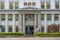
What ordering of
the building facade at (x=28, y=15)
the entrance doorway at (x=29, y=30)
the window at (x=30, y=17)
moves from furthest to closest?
the window at (x=30, y=17) → the entrance doorway at (x=29, y=30) → the building facade at (x=28, y=15)

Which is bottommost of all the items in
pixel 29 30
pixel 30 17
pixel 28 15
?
pixel 29 30

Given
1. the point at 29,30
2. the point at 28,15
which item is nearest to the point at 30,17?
the point at 28,15

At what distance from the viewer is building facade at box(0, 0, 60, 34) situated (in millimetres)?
68250

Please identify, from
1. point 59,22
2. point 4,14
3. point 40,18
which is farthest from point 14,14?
point 59,22

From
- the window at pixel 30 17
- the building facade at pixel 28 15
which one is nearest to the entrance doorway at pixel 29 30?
the building facade at pixel 28 15

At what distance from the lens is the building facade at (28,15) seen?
6825 centimetres

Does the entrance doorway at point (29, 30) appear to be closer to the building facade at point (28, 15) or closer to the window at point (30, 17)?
the building facade at point (28, 15)

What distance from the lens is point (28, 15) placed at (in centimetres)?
6944

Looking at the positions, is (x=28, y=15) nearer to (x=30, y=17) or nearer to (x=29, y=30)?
(x=30, y=17)

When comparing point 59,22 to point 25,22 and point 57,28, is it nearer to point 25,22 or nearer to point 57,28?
point 57,28

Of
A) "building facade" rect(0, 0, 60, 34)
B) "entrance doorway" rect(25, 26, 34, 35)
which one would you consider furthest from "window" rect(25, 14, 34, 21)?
"entrance doorway" rect(25, 26, 34, 35)

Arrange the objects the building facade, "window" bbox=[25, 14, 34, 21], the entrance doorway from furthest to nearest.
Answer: "window" bbox=[25, 14, 34, 21], the entrance doorway, the building facade

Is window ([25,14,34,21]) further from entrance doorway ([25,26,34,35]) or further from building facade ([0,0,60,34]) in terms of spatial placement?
entrance doorway ([25,26,34,35])

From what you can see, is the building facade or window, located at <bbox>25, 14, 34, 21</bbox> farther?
window, located at <bbox>25, 14, 34, 21</bbox>
